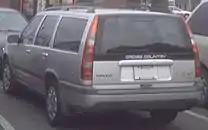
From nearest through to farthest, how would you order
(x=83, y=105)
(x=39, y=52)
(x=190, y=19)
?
1. (x=83, y=105)
2. (x=39, y=52)
3. (x=190, y=19)

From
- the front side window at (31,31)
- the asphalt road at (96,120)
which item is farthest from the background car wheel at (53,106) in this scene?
the front side window at (31,31)

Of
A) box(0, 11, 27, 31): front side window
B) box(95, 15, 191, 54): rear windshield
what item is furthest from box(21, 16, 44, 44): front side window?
box(0, 11, 27, 31): front side window

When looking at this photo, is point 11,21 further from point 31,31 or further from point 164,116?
point 164,116

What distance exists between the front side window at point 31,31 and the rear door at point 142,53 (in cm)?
220

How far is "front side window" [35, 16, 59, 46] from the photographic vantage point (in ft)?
27.3

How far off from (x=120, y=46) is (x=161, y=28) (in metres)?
0.66

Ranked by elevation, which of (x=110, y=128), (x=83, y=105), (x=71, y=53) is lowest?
(x=110, y=128)

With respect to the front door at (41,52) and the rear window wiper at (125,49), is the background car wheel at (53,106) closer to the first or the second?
the front door at (41,52)

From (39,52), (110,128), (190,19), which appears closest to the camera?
(110,128)

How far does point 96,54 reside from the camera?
702 cm

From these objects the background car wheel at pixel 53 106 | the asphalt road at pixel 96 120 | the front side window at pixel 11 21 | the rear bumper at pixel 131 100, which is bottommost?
the asphalt road at pixel 96 120

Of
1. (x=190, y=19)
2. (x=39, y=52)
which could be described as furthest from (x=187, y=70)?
(x=190, y=19)

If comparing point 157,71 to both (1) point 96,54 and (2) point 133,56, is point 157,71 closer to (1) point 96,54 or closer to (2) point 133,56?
(2) point 133,56

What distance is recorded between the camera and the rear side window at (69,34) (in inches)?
291
